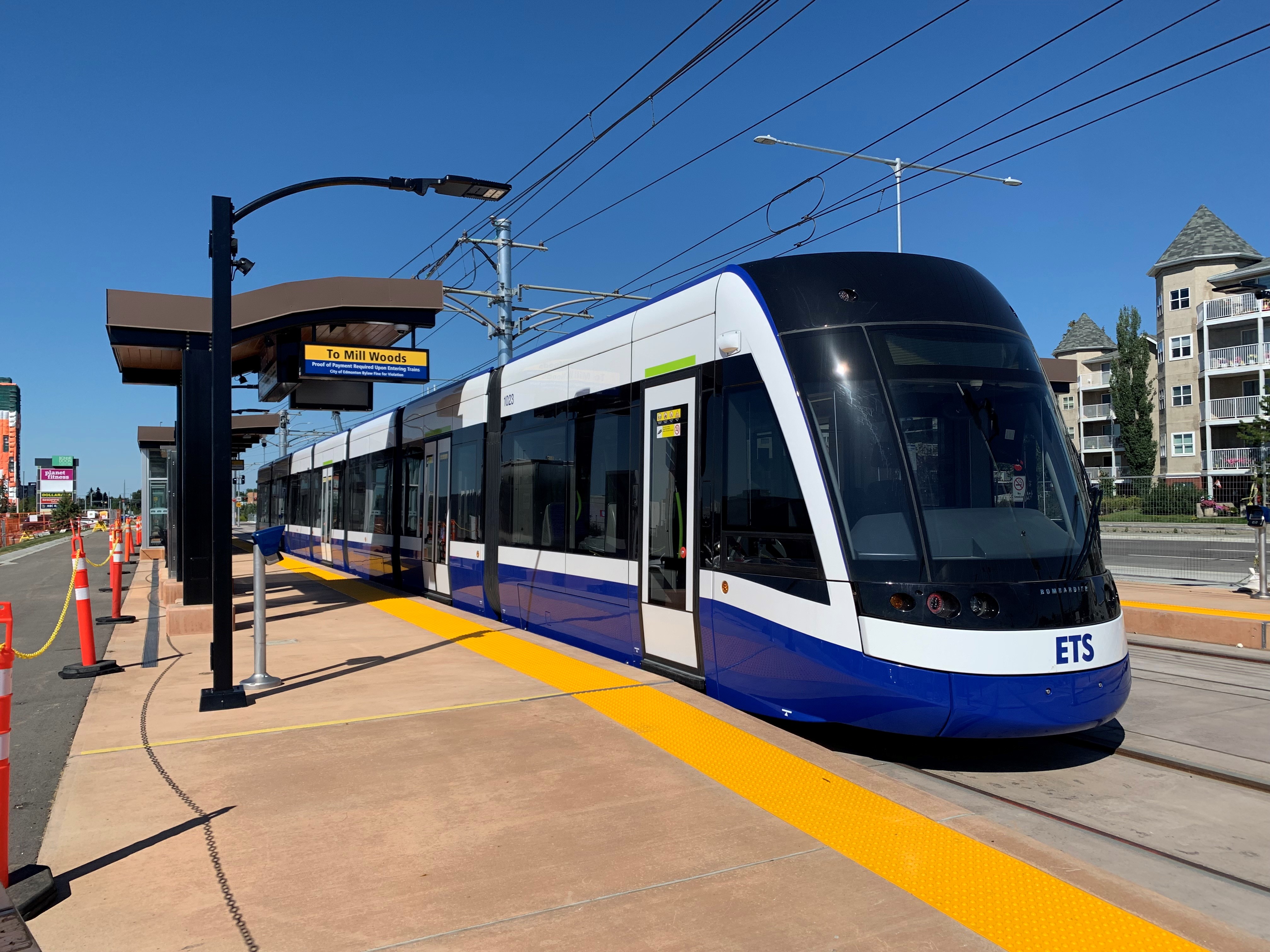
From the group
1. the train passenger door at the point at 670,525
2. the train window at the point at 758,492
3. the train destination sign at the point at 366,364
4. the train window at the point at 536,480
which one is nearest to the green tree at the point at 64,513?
the train destination sign at the point at 366,364

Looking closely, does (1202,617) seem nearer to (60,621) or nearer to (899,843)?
(899,843)

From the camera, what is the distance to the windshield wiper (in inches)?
229

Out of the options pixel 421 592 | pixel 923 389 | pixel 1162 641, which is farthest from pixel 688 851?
pixel 421 592

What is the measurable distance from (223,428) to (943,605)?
616 centimetres

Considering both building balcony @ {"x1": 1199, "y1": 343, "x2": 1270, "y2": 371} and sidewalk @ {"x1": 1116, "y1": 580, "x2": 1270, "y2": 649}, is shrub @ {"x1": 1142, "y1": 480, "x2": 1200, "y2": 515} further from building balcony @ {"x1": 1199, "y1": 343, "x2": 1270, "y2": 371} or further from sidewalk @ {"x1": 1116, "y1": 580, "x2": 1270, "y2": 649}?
building balcony @ {"x1": 1199, "y1": 343, "x2": 1270, "y2": 371}

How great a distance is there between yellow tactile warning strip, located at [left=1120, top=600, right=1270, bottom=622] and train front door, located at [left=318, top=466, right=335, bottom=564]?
16792 millimetres

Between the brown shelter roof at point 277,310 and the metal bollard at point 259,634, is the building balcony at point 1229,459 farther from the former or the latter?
the metal bollard at point 259,634

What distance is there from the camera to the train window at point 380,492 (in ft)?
56.4

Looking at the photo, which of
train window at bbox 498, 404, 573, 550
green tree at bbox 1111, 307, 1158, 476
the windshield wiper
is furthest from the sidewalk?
green tree at bbox 1111, 307, 1158, 476

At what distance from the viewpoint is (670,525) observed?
756 centimetres

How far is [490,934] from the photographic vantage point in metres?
3.48

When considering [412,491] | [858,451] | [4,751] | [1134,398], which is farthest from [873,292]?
[1134,398]

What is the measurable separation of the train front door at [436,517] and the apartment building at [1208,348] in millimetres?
41390

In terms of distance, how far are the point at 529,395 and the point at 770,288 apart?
15.4ft
